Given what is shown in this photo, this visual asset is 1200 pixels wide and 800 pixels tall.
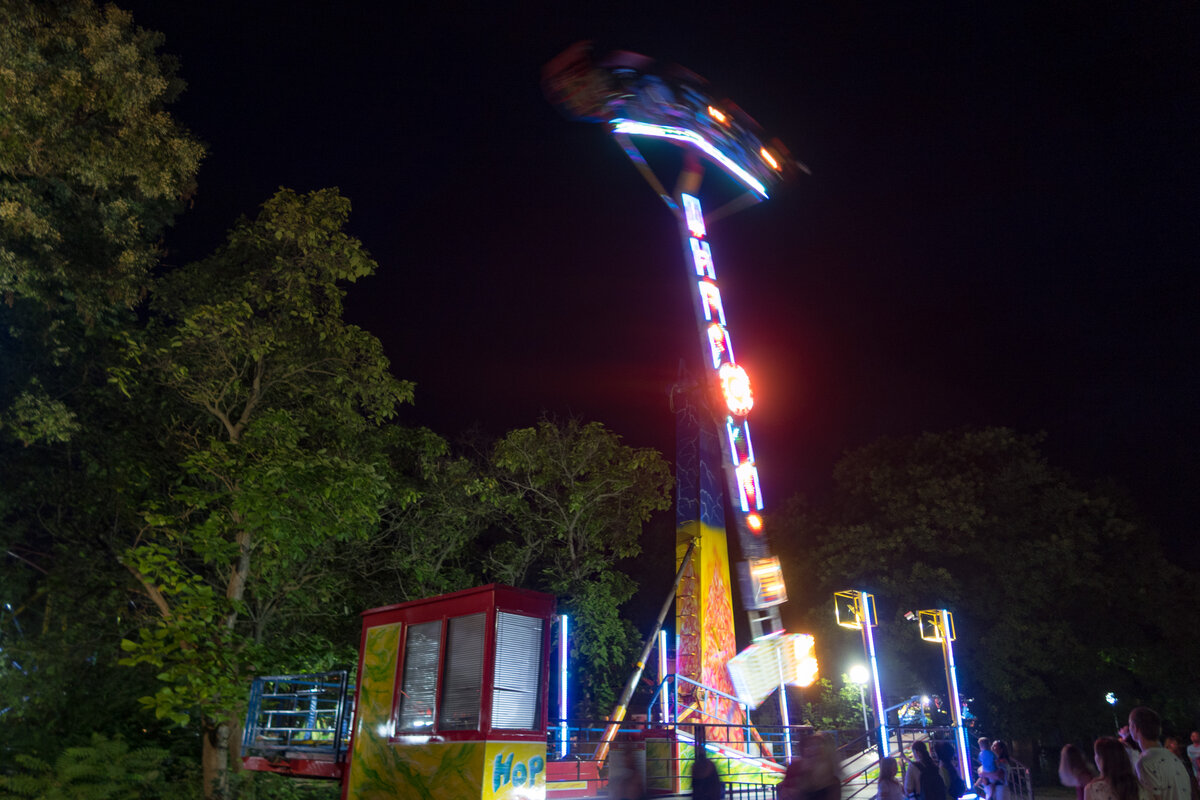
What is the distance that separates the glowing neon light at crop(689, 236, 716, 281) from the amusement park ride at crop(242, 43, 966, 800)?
1.7 inches

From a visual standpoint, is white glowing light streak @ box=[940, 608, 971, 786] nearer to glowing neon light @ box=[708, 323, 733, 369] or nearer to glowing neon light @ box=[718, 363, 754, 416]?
glowing neon light @ box=[718, 363, 754, 416]

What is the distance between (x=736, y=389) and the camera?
818 inches

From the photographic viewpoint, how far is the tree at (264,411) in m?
12.0

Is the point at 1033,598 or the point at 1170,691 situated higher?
the point at 1033,598

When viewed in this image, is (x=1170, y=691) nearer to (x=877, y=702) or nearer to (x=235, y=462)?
(x=877, y=702)

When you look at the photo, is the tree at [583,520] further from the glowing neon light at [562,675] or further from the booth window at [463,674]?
the booth window at [463,674]

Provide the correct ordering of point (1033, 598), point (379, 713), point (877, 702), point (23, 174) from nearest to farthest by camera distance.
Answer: point (379, 713) < point (23, 174) < point (877, 702) < point (1033, 598)

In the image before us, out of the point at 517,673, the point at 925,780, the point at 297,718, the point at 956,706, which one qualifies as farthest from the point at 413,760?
the point at 956,706

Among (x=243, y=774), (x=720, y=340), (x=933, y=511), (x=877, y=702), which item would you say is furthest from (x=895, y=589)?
(x=243, y=774)

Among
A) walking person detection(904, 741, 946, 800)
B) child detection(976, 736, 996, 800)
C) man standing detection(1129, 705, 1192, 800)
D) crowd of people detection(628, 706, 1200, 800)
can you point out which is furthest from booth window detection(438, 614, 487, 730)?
child detection(976, 736, 996, 800)

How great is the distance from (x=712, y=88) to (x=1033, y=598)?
18796 mm

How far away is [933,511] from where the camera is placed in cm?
2681

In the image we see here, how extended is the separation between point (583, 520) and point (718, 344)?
5974 mm

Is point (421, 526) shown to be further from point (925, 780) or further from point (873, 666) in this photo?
point (925, 780)
